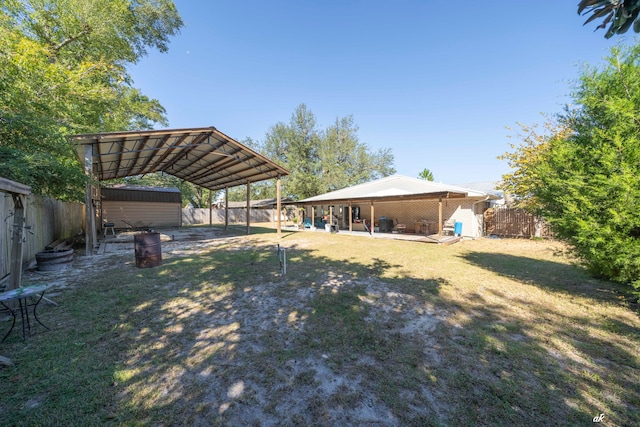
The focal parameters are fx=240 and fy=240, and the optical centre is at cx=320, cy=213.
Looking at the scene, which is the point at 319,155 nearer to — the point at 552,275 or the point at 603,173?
the point at 552,275

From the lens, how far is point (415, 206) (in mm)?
17031

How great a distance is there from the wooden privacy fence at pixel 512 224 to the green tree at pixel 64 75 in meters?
20.0

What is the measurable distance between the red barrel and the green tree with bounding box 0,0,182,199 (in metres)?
2.62

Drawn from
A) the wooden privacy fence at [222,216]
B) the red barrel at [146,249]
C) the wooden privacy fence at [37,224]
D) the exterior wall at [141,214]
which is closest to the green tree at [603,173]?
the red barrel at [146,249]

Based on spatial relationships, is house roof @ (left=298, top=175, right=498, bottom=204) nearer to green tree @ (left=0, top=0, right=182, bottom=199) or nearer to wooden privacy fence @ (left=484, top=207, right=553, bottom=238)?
wooden privacy fence @ (left=484, top=207, right=553, bottom=238)

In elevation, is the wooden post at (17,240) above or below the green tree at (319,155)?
below

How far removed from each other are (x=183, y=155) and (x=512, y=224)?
65.5 feet

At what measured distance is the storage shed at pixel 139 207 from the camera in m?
Result: 18.1

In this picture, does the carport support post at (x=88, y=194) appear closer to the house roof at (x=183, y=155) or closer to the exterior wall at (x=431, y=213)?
the house roof at (x=183, y=155)

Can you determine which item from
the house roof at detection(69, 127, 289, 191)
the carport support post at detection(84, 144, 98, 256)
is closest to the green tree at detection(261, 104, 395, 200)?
the house roof at detection(69, 127, 289, 191)

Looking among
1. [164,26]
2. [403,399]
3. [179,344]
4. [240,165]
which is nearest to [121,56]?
[164,26]

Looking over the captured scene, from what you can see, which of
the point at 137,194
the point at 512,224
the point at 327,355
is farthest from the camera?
the point at 137,194

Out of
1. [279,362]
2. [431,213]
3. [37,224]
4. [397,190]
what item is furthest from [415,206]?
[37,224]

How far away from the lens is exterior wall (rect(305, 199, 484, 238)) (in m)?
14.5
